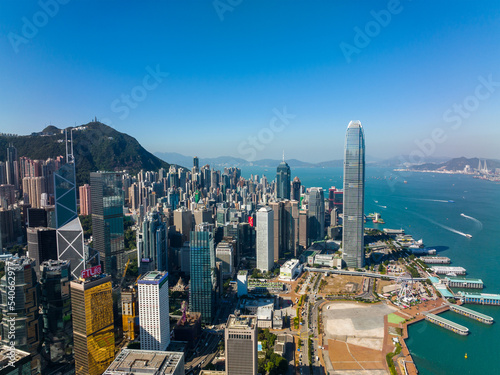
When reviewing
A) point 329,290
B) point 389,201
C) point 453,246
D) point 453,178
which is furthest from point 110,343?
point 453,178

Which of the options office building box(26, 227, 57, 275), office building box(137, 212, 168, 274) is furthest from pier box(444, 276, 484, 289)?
office building box(26, 227, 57, 275)

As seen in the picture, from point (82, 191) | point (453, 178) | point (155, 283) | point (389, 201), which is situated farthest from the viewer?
point (453, 178)

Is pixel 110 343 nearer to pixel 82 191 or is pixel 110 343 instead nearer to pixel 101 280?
pixel 101 280

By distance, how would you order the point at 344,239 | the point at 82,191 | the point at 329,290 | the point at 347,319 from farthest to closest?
the point at 82,191 < the point at 344,239 < the point at 329,290 < the point at 347,319

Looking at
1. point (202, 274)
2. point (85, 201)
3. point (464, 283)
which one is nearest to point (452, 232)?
point (464, 283)

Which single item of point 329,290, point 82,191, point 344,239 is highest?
point 82,191

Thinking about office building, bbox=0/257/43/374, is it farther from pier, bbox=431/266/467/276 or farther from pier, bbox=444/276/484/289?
pier, bbox=431/266/467/276
